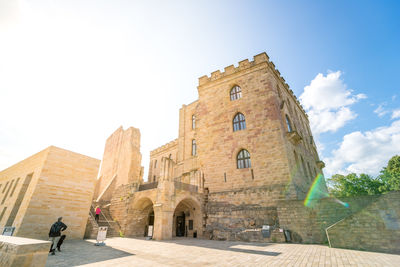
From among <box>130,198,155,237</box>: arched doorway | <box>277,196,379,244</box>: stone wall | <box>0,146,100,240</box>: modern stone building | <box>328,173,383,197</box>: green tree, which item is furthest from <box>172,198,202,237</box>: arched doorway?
<box>328,173,383,197</box>: green tree

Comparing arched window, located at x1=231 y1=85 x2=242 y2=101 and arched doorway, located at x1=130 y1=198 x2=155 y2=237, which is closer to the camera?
arched doorway, located at x1=130 y1=198 x2=155 y2=237

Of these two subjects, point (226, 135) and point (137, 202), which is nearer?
point (137, 202)

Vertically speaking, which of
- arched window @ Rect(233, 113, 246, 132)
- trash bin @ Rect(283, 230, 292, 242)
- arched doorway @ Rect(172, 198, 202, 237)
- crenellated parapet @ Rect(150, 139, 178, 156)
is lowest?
trash bin @ Rect(283, 230, 292, 242)

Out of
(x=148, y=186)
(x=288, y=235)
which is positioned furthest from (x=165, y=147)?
(x=288, y=235)

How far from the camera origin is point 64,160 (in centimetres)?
1183

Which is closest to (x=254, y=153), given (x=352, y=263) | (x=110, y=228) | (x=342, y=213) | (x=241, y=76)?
(x=342, y=213)

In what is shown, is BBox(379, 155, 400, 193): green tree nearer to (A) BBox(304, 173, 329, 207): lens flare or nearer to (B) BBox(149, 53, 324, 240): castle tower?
(A) BBox(304, 173, 329, 207): lens flare

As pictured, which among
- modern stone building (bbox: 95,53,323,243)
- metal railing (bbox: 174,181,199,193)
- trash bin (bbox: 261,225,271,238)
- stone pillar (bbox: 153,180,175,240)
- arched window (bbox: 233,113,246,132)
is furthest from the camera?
arched window (bbox: 233,113,246,132)

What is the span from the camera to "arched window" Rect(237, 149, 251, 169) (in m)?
13.5

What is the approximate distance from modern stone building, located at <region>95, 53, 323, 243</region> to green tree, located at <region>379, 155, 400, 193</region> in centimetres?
2395

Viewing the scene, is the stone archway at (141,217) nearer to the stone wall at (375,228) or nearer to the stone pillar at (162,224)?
the stone pillar at (162,224)

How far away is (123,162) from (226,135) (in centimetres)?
1362

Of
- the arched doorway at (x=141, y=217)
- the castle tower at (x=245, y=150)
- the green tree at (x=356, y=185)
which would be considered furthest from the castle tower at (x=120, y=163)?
the green tree at (x=356, y=185)

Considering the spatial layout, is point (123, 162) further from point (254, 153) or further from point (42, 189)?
point (254, 153)
